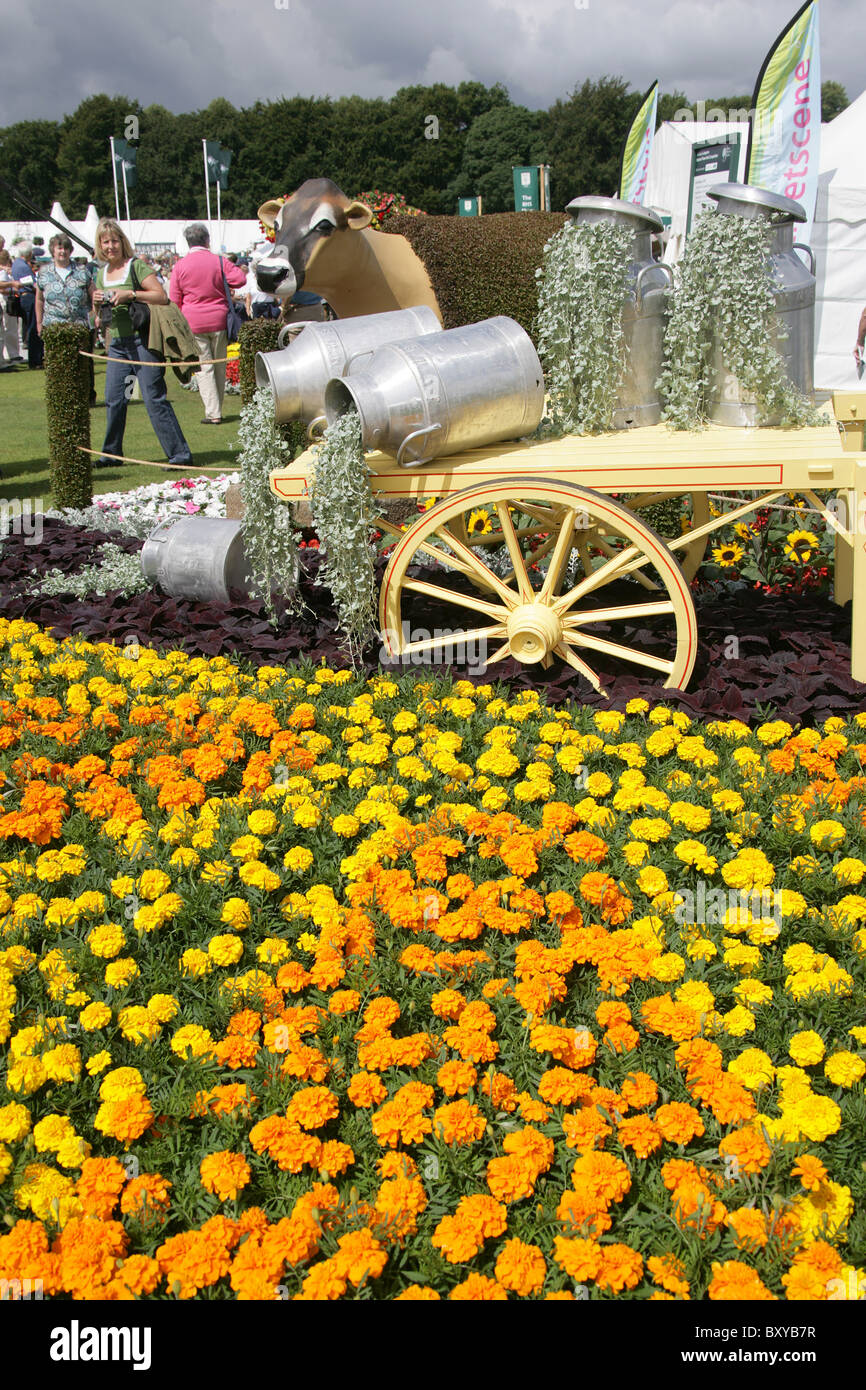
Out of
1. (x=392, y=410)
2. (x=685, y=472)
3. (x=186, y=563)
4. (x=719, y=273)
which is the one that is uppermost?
(x=719, y=273)

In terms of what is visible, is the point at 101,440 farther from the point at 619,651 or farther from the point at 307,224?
the point at 619,651

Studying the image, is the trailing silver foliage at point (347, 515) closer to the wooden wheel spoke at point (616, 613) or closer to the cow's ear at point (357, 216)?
the wooden wheel spoke at point (616, 613)

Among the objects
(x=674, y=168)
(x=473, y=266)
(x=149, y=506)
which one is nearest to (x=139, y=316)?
(x=149, y=506)

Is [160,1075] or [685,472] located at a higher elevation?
[685,472]

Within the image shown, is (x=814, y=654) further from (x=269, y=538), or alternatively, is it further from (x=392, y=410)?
(x=269, y=538)

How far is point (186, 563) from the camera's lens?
15.3 ft

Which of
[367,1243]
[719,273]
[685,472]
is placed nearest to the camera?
[367,1243]

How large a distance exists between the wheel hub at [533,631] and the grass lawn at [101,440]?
4.27m

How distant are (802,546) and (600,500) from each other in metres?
1.92

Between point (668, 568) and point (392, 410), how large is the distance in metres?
1.07

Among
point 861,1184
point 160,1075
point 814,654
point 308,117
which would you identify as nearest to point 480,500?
point 814,654

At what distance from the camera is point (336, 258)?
5.29 meters

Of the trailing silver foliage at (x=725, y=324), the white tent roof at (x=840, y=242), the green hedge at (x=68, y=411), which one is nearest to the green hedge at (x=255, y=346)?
the green hedge at (x=68, y=411)

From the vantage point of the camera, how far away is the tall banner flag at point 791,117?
33.3 feet
